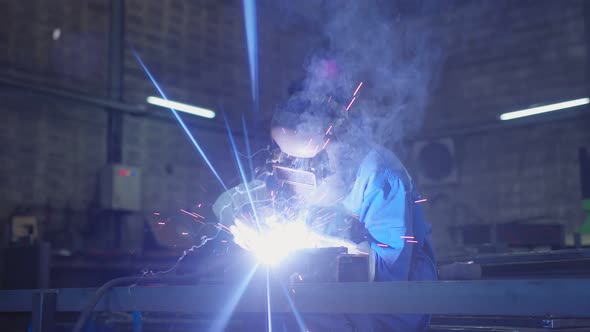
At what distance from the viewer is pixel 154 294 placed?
1790 mm

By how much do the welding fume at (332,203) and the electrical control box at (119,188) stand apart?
4802 millimetres

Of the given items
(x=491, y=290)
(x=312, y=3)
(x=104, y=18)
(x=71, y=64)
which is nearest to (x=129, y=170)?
(x=71, y=64)

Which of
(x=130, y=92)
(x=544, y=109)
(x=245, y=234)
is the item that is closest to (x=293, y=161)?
(x=245, y=234)

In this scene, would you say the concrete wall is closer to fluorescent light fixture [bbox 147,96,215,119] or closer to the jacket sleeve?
fluorescent light fixture [bbox 147,96,215,119]

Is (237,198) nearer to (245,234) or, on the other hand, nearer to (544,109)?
(245,234)

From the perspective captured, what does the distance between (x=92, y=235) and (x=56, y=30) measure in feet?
A: 7.79

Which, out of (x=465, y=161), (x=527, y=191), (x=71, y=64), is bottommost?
(x=527, y=191)

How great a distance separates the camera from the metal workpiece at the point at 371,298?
1216mm

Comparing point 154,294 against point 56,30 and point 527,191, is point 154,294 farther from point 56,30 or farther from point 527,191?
point 527,191

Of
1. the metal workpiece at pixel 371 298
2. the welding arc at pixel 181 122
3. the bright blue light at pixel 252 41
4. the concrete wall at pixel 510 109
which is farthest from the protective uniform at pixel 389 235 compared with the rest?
the bright blue light at pixel 252 41

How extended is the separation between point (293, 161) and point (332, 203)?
0.28 m

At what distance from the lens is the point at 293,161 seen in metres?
2.59

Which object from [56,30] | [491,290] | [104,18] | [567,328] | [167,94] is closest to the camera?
[491,290]

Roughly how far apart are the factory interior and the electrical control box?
0.09 ft
